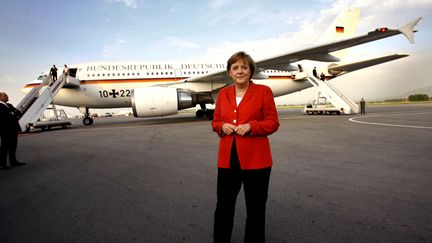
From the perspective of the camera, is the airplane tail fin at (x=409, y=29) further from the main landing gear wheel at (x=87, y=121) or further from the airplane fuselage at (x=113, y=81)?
the main landing gear wheel at (x=87, y=121)

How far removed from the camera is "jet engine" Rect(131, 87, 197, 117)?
11117 mm

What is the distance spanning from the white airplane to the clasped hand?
365 inches

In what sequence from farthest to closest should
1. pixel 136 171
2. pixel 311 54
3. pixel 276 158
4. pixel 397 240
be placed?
1. pixel 311 54
2. pixel 276 158
3. pixel 136 171
4. pixel 397 240

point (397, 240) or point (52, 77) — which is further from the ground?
point (52, 77)

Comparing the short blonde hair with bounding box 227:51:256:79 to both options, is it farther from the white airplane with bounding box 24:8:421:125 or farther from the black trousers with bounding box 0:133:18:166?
the white airplane with bounding box 24:8:421:125

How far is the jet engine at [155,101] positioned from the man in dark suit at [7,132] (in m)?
6.37

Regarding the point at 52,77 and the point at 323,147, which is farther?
the point at 52,77

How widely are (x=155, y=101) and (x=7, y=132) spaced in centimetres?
683

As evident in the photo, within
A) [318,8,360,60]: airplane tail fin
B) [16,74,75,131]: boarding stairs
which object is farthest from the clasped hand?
[318,8,360,60]: airplane tail fin

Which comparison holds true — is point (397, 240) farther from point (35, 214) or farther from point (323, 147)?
point (323, 147)

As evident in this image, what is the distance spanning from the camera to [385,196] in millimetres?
2496

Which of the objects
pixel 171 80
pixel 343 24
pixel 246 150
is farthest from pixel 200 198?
pixel 343 24

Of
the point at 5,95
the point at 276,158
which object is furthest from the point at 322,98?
the point at 5,95

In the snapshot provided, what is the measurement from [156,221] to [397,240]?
72.3 inches
